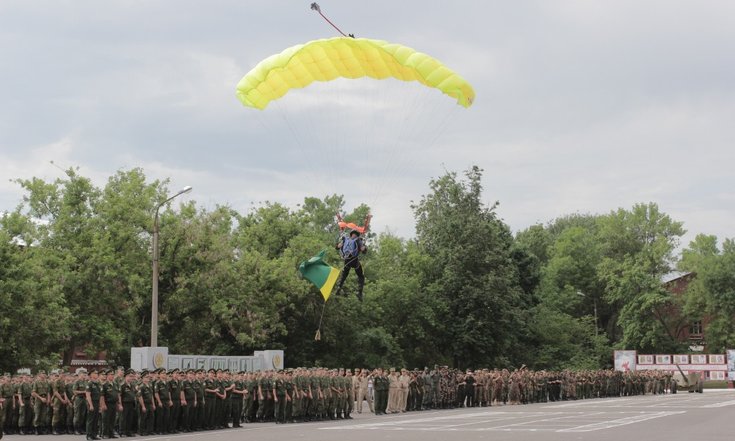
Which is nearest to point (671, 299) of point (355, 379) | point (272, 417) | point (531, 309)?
point (531, 309)

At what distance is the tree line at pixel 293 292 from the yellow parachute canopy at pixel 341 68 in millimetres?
11073

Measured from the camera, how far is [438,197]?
70.4 m

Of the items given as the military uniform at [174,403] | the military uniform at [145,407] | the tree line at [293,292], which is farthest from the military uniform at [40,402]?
the tree line at [293,292]

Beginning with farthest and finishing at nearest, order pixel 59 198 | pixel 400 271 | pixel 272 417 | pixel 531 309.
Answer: pixel 531 309 → pixel 400 271 → pixel 59 198 → pixel 272 417

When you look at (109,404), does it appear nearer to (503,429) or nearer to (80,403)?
(80,403)

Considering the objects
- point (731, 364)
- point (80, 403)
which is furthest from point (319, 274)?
point (731, 364)

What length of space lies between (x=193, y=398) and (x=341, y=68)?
9199 millimetres

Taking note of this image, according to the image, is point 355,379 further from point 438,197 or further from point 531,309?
point 438,197

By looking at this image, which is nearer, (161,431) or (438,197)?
(161,431)

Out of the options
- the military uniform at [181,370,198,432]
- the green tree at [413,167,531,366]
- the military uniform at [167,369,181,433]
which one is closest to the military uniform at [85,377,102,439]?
the military uniform at [167,369,181,433]

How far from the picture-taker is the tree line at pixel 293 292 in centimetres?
3362

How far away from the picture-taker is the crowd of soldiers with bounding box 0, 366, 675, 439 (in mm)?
19562

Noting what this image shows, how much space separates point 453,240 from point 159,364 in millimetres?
31627

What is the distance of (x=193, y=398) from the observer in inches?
843
